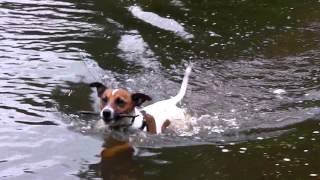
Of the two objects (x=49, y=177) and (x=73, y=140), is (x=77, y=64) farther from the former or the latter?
(x=49, y=177)

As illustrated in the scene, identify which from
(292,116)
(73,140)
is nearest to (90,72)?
(73,140)

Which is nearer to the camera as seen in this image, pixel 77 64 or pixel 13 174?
pixel 13 174

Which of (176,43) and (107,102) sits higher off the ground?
(176,43)

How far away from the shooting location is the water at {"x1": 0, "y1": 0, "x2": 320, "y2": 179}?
7.33 metres

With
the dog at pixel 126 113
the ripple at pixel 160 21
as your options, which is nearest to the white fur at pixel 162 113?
the dog at pixel 126 113

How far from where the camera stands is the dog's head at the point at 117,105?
305 inches

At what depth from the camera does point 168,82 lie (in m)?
10.7

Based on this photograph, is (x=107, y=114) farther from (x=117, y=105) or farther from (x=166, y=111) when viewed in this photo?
(x=166, y=111)

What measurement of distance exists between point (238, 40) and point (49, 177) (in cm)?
672

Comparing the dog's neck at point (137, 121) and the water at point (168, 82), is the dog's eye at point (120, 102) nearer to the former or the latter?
the dog's neck at point (137, 121)

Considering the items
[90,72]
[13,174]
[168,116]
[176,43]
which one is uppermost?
[176,43]

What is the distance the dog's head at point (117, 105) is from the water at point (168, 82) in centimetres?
34

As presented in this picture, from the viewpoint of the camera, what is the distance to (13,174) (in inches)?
273

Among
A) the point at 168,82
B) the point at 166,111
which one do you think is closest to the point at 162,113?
the point at 166,111
